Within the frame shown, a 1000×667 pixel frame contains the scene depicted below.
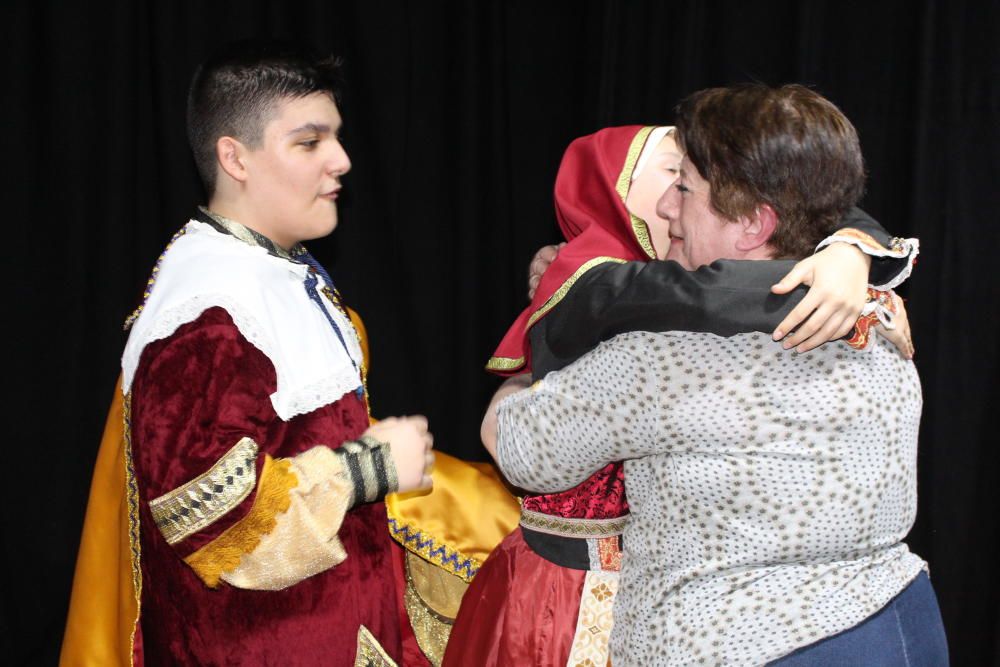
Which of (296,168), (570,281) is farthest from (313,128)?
(570,281)

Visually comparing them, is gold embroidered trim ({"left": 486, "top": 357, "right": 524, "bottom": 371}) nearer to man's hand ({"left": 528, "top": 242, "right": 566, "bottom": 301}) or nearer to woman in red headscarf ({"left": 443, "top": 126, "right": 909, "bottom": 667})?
woman in red headscarf ({"left": 443, "top": 126, "right": 909, "bottom": 667})

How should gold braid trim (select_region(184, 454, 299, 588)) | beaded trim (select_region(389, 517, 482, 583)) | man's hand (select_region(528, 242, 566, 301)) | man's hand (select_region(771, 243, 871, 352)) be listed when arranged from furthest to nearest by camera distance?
beaded trim (select_region(389, 517, 482, 583))
man's hand (select_region(528, 242, 566, 301))
gold braid trim (select_region(184, 454, 299, 588))
man's hand (select_region(771, 243, 871, 352))

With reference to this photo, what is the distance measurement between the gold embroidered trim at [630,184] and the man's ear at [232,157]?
0.67m

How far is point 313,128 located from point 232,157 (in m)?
0.15

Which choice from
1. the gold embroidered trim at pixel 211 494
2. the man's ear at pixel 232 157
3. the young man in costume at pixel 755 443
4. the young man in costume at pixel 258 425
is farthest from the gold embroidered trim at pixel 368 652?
the man's ear at pixel 232 157

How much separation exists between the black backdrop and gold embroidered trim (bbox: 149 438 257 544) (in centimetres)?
146

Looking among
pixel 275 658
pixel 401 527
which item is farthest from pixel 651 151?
pixel 275 658

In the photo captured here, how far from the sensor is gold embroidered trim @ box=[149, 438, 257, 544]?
4.57 ft

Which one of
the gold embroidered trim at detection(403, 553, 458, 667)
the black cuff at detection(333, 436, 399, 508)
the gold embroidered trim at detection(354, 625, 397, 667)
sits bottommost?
the gold embroidered trim at detection(403, 553, 458, 667)

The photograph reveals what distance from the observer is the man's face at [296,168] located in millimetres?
1670

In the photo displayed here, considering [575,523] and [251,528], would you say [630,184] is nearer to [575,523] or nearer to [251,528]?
[575,523]

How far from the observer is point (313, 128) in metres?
1.70

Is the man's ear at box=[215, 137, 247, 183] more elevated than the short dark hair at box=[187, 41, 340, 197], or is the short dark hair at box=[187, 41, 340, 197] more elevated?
the short dark hair at box=[187, 41, 340, 197]

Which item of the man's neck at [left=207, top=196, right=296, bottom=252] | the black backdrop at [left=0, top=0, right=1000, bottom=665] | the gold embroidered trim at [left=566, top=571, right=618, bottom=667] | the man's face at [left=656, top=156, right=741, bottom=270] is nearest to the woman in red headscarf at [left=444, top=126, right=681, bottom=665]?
the gold embroidered trim at [left=566, top=571, right=618, bottom=667]
